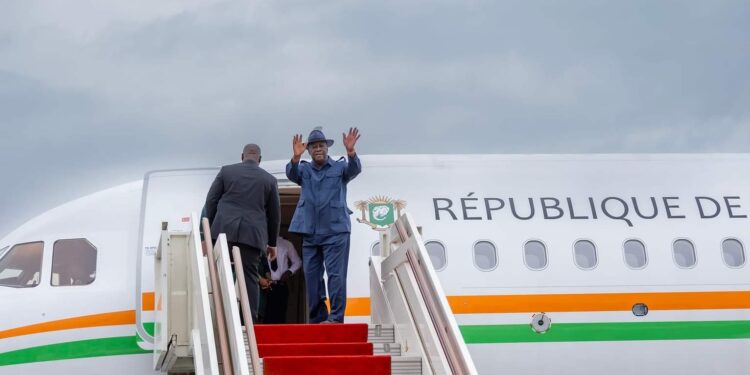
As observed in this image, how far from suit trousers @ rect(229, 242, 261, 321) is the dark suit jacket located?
0.07 m

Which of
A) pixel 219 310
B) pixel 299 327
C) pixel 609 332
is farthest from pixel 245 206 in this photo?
pixel 609 332

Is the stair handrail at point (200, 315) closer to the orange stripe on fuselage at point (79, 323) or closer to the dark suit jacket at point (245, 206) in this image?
the dark suit jacket at point (245, 206)

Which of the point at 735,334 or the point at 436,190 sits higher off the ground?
the point at 436,190

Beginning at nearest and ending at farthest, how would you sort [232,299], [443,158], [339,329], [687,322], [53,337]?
[232,299]
[339,329]
[53,337]
[687,322]
[443,158]

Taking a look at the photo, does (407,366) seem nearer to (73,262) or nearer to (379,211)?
(379,211)

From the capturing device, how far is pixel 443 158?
11.4m

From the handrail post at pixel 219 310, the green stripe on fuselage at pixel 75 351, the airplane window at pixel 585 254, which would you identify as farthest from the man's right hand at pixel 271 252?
the airplane window at pixel 585 254

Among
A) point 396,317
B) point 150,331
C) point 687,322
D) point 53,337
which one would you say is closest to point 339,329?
point 396,317

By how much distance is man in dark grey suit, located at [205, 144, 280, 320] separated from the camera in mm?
8117

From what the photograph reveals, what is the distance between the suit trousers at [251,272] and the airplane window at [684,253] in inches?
192

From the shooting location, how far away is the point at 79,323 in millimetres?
9828

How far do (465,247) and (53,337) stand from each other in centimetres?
407

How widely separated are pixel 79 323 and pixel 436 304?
4462mm

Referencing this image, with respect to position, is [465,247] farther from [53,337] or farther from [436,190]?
[53,337]
